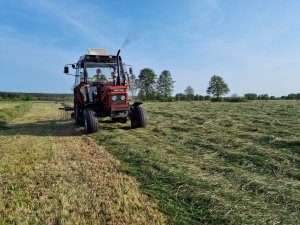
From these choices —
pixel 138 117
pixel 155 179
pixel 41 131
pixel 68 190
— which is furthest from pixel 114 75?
pixel 68 190

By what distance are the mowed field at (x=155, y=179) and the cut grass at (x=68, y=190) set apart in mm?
12

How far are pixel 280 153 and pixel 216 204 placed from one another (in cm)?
296

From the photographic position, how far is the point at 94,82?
1123cm

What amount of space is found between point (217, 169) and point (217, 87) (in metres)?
50.7

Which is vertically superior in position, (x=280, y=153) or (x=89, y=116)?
(x=89, y=116)

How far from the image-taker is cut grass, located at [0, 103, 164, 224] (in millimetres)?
3939

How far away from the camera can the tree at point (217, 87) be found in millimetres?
55062

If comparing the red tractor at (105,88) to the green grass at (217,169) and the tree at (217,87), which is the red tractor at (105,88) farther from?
the tree at (217,87)

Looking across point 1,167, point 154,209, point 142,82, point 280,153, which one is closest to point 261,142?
point 280,153

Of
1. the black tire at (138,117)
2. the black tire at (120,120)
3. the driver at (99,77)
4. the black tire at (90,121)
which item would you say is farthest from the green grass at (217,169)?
the driver at (99,77)

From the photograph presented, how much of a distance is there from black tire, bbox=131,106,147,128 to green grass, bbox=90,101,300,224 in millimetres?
607

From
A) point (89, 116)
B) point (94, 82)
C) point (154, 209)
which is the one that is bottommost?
point (154, 209)

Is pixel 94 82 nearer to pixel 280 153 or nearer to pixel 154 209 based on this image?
pixel 280 153

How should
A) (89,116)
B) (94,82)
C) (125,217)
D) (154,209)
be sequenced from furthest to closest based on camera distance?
(94,82), (89,116), (154,209), (125,217)
